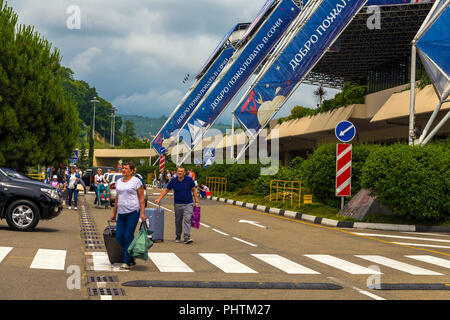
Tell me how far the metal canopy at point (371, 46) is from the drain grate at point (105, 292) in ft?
114

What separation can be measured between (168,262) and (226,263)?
103cm

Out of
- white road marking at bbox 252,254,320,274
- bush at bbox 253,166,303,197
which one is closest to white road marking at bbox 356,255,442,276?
white road marking at bbox 252,254,320,274

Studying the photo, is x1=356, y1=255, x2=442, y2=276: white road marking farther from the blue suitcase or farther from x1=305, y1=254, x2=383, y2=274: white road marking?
the blue suitcase

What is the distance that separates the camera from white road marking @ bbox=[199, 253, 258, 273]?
1009 cm

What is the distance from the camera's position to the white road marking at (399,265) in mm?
10375

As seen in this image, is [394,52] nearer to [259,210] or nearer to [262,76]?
[262,76]

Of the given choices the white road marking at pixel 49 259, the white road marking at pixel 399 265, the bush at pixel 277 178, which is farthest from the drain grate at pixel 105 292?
the bush at pixel 277 178

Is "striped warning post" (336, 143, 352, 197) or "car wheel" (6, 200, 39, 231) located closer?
"car wheel" (6, 200, 39, 231)

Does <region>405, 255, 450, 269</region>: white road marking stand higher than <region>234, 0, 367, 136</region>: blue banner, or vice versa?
<region>234, 0, 367, 136</region>: blue banner

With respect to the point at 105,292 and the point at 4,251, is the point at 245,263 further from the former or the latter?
the point at 4,251

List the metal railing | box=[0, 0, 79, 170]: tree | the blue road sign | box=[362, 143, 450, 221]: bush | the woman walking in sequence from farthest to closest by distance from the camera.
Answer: the metal railing → box=[0, 0, 79, 170]: tree → the blue road sign → box=[362, 143, 450, 221]: bush → the woman walking

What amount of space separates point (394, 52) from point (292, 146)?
1689cm

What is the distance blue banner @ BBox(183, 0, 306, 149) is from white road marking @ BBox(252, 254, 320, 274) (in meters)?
36.9

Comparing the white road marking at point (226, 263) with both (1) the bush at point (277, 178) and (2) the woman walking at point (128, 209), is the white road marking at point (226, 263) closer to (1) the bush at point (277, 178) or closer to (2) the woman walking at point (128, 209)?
(2) the woman walking at point (128, 209)
